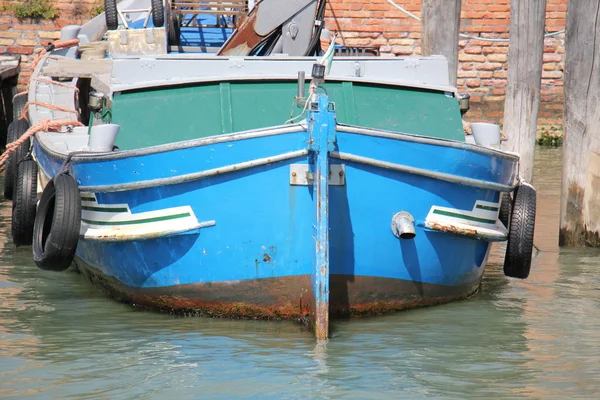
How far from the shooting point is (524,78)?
932 cm

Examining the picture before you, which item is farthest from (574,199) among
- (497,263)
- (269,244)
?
(269,244)

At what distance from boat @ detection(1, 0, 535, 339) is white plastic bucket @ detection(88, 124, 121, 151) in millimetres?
13

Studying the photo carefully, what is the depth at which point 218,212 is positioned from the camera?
6375 mm

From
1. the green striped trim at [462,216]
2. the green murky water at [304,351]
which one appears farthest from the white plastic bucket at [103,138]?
the green striped trim at [462,216]

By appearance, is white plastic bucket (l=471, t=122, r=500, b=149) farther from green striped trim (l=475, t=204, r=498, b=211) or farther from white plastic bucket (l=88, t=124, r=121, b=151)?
white plastic bucket (l=88, t=124, r=121, b=151)

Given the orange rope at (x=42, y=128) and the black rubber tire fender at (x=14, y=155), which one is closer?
the orange rope at (x=42, y=128)

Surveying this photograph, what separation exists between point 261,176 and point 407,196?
2.92 feet

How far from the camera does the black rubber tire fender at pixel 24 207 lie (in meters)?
8.23

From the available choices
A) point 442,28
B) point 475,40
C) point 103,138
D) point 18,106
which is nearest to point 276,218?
point 103,138

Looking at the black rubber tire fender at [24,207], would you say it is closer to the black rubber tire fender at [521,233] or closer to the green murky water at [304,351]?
the green murky water at [304,351]

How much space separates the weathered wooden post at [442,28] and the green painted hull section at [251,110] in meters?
2.61

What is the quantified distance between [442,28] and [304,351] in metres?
4.91

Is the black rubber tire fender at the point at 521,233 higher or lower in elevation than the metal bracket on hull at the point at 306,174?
lower

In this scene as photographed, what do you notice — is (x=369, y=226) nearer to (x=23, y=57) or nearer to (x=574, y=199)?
(x=574, y=199)
